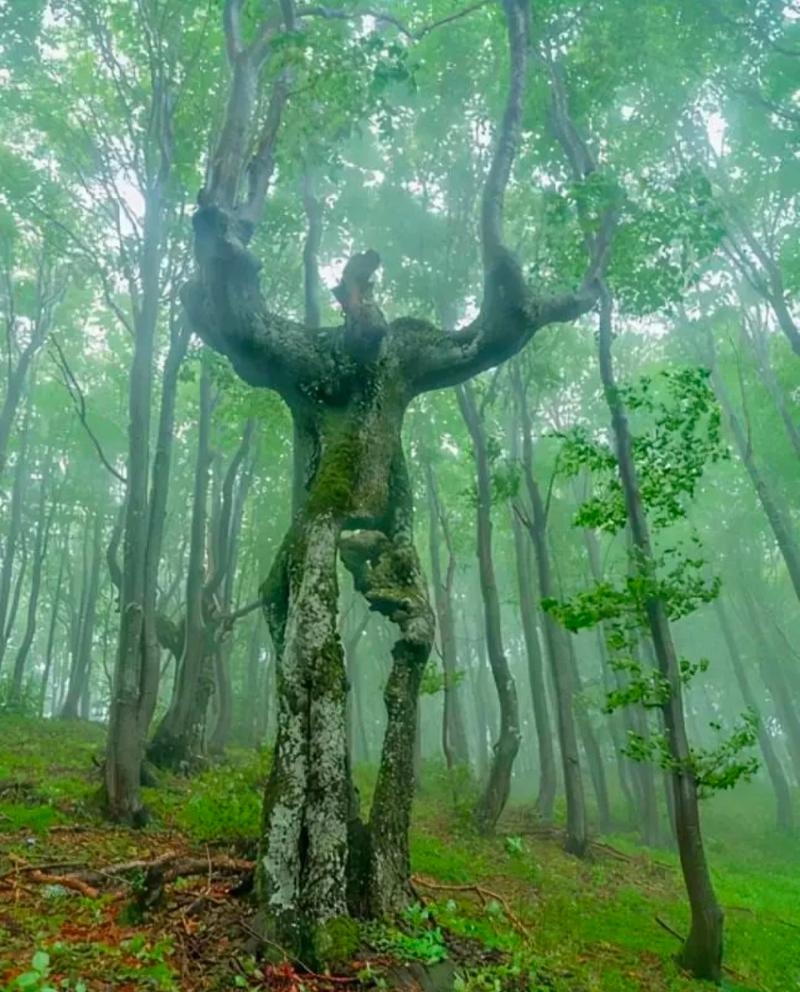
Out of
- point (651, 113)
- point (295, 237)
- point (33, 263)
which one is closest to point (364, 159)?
point (295, 237)

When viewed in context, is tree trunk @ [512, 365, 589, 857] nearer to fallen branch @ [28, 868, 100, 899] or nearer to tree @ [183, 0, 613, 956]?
tree @ [183, 0, 613, 956]

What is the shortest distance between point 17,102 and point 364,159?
9.08 metres

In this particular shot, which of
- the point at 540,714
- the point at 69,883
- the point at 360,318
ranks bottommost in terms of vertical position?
the point at 69,883

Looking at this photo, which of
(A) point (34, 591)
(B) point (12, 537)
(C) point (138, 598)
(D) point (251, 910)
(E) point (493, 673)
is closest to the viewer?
(D) point (251, 910)

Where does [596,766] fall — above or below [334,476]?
below

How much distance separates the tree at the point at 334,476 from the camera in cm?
541

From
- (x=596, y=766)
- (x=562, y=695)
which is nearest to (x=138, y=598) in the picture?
(x=562, y=695)

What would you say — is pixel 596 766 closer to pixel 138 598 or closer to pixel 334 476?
pixel 138 598

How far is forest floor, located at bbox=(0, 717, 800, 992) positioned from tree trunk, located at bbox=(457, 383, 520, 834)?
0.70 m

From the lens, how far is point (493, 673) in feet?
50.4

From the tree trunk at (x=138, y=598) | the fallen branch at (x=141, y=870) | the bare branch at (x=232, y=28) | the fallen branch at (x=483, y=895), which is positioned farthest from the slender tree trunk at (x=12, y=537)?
the bare branch at (x=232, y=28)

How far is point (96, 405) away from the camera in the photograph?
2709 cm

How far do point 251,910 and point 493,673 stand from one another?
10.2 metres

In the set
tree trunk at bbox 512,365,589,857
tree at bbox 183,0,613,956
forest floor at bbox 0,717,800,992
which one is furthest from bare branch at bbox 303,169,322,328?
forest floor at bbox 0,717,800,992
